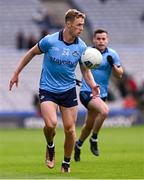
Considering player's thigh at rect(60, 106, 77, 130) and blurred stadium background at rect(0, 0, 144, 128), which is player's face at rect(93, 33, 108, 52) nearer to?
player's thigh at rect(60, 106, 77, 130)

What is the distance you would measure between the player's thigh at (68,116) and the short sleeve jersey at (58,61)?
33cm

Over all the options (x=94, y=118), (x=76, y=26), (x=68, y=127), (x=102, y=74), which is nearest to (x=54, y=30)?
(x=102, y=74)

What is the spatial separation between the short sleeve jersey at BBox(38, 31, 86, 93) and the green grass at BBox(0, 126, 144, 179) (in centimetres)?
143

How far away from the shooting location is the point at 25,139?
2577 centimetres

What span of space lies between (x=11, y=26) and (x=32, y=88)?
15.5 ft

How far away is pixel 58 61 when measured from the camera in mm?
13812

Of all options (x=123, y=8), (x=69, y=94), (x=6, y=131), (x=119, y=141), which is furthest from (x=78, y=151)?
(x=123, y=8)

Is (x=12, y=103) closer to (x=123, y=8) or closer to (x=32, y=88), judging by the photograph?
(x=32, y=88)

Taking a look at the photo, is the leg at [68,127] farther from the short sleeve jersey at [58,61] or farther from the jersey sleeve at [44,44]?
the jersey sleeve at [44,44]


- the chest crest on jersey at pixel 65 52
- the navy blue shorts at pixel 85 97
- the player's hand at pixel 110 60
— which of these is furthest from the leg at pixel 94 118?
the chest crest on jersey at pixel 65 52

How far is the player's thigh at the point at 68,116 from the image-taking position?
13.8m

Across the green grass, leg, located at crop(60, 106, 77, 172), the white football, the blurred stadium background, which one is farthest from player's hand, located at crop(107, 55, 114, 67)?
the blurred stadium background

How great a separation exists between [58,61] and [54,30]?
27488 mm

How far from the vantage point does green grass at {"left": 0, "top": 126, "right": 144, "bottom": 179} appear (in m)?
13.4
